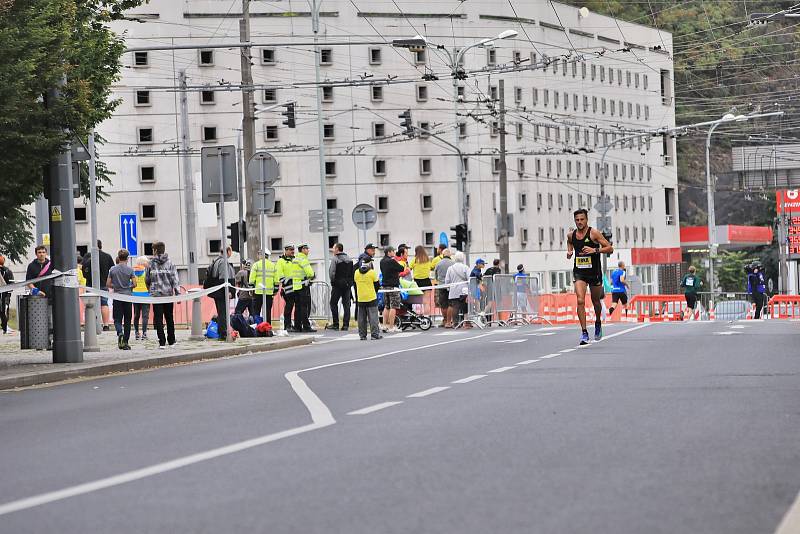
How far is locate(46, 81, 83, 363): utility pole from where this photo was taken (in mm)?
23562

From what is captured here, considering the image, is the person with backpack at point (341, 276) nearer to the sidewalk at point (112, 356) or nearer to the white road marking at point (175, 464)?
the sidewalk at point (112, 356)

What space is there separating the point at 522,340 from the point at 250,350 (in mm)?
4535

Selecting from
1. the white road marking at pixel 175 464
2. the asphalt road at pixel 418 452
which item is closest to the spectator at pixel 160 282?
the asphalt road at pixel 418 452

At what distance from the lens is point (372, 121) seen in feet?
316

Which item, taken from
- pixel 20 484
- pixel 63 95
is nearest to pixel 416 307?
pixel 63 95

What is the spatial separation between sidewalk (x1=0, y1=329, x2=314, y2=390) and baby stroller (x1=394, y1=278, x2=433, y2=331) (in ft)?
18.1

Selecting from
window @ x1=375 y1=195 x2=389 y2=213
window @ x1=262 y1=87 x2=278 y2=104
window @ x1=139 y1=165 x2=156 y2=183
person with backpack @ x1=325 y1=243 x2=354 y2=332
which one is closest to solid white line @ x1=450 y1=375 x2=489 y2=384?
person with backpack @ x1=325 y1=243 x2=354 y2=332

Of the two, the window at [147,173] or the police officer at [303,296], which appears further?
the window at [147,173]

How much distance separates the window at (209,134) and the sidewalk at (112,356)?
58.5 meters

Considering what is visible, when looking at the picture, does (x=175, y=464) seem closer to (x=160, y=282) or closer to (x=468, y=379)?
(x=468, y=379)

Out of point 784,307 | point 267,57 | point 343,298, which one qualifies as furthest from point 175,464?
point 267,57

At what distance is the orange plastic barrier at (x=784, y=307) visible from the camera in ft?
192

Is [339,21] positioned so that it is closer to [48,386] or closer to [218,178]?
[218,178]

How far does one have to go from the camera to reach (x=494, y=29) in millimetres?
100000
